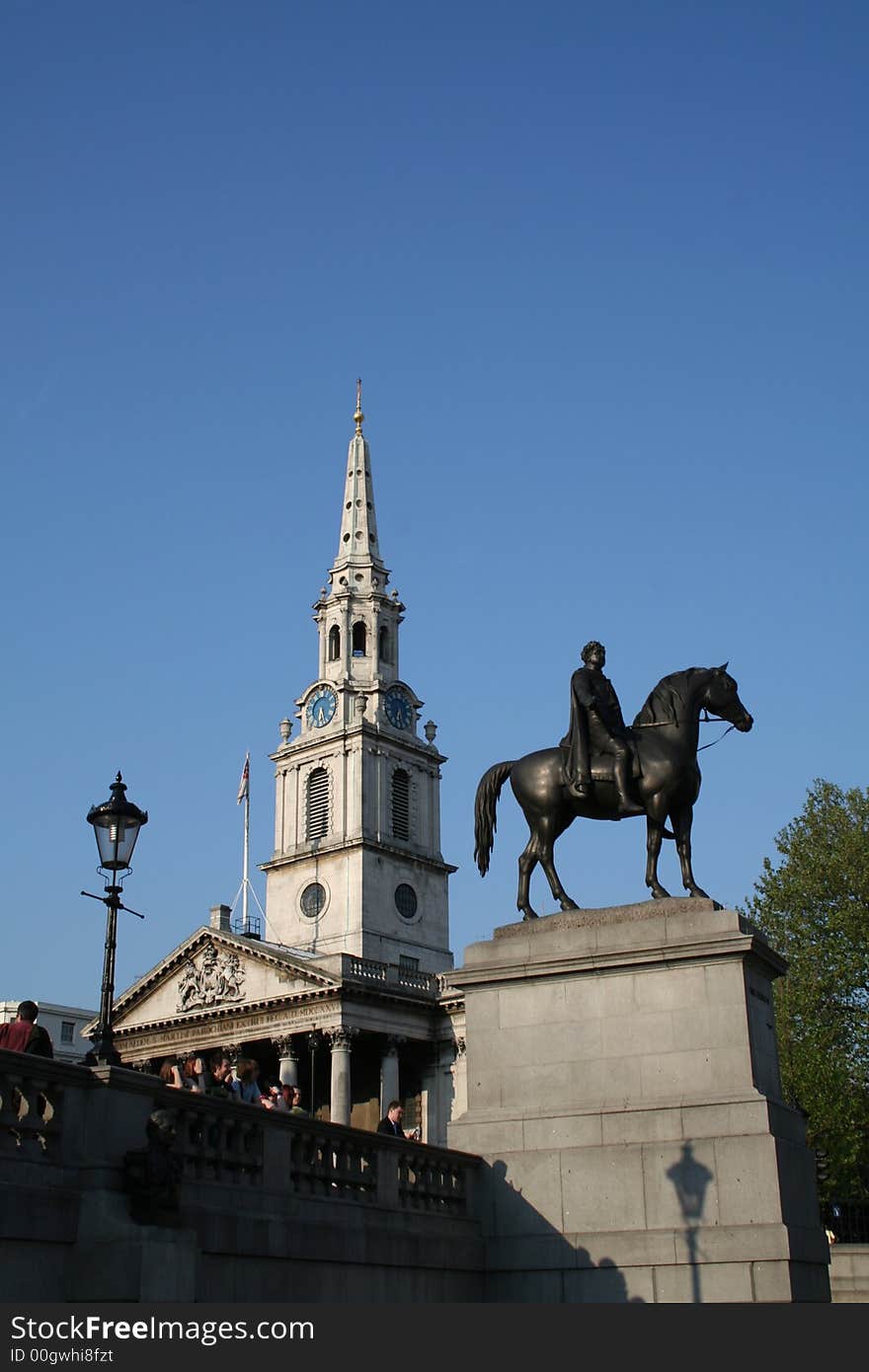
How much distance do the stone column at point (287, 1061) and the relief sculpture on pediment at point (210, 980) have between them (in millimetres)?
3855

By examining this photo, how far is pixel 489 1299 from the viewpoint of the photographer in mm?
19000

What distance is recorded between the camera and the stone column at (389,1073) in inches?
2913

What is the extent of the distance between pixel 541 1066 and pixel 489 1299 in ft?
9.58

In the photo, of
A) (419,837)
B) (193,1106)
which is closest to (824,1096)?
(193,1106)

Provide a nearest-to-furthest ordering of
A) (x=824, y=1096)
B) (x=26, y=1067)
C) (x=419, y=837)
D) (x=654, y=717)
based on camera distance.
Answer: (x=26, y=1067) → (x=654, y=717) → (x=824, y=1096) → (x=419, y=837)

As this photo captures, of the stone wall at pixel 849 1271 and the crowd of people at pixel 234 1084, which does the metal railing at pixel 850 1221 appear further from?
the crowd of people at pixel 234 1084

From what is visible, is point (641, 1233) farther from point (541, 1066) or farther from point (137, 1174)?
point (137, 1174)

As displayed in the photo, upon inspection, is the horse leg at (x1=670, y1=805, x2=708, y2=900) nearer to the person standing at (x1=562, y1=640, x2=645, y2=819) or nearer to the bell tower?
the person standing at (x1=562, y1=640, x2=645, y2=819)

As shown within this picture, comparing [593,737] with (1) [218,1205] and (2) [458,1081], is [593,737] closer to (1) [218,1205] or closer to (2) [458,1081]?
(1) [218,1205]

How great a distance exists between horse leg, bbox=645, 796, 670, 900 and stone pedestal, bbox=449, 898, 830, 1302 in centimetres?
65

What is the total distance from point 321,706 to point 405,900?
508 inches

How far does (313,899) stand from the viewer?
86.8m

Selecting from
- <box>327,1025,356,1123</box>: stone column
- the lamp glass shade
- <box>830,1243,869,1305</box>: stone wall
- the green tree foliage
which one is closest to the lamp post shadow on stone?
the lamp glass shade

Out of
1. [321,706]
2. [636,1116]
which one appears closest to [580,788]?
[636,1116]
